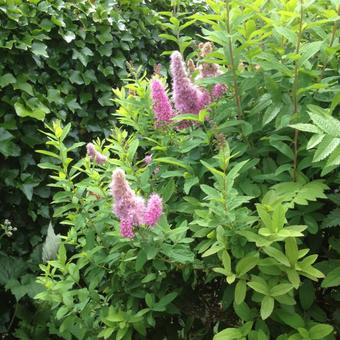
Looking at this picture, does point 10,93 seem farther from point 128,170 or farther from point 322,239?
point 322,239

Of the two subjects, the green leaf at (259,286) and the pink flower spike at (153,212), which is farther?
the pink flower spike at (153,212)

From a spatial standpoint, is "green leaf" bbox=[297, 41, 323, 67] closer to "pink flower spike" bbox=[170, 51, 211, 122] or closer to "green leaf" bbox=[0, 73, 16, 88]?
"pink flower spike" bbox=[170, 51, 211, 122]

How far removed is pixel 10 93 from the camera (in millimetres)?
3227

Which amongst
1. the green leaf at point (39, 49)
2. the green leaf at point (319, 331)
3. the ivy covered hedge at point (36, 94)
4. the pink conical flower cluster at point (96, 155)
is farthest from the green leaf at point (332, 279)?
the green leaf at point (39, 49)

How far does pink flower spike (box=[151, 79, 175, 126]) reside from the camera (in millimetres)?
1781

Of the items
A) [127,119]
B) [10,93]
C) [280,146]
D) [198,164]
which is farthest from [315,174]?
[10,93]

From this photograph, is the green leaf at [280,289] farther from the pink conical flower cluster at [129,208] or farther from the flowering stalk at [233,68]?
the flowering stalk at [233,68]

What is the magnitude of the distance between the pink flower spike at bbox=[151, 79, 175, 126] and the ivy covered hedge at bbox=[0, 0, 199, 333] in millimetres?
1483

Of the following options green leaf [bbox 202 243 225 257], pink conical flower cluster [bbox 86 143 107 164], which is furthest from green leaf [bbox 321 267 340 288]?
pink conical flower cluster [bbox 86 143 107 164]

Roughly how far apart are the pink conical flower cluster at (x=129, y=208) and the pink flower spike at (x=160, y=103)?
420 mm

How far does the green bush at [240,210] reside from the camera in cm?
138

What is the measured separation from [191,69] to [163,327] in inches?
40.5

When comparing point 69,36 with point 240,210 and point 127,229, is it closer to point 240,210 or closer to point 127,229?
point 127,229

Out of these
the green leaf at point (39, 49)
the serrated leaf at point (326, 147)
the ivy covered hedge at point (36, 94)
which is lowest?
the ivy covered hedge at point (36, 94)
